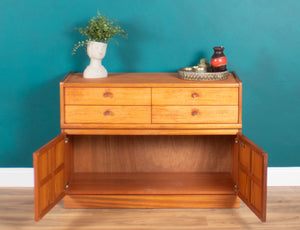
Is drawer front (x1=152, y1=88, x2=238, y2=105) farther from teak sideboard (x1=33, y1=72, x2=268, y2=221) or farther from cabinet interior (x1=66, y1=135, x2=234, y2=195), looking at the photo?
cabinet interior (x1=66, y1=135, x2=234, y2=195)

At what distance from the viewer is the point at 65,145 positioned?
9.62 feet

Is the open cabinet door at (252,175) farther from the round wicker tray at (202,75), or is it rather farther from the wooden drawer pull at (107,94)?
the wooden drawer pull at (107,94)

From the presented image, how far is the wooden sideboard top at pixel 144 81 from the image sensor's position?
112 inches

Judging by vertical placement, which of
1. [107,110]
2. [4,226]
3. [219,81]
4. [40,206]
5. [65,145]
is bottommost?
[4,226]

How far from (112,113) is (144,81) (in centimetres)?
29

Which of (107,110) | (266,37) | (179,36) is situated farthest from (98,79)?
(266,37)

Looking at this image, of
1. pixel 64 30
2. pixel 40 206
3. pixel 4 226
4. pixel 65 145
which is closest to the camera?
pixel 40 206

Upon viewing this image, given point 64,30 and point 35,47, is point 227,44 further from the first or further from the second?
point 35,47

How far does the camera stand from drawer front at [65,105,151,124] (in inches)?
113

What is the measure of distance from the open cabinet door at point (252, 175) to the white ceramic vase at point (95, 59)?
3.37ft

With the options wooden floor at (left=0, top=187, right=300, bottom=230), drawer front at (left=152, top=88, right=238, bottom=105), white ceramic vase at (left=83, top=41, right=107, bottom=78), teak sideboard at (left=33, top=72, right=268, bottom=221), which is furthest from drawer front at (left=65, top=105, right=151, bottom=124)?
wooden floor at (left=0, top=187, right=300, bottom=230)

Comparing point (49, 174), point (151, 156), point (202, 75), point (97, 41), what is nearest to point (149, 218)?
point (151, 156)

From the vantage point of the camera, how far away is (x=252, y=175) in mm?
2643

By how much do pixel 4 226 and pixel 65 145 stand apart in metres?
0.62
